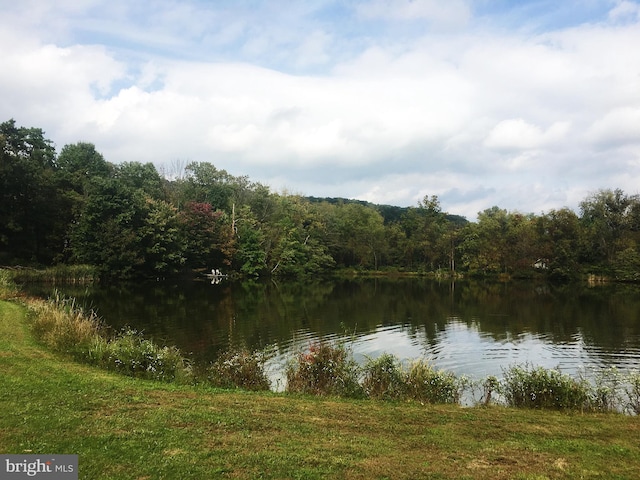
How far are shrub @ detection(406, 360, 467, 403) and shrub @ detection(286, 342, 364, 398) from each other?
1.13 meters

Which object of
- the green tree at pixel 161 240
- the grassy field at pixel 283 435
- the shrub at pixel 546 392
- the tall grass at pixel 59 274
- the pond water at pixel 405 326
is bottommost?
the pond water at pixel 405 326

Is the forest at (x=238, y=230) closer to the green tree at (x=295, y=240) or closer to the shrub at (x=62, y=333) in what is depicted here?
the green tree at (x=295, y=240)

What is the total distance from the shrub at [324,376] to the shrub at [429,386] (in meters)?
1.13

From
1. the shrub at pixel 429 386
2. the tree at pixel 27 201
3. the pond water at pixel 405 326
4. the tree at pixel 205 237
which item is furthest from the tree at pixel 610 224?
the tree at pixel 27 201

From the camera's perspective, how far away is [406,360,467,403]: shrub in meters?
9.52

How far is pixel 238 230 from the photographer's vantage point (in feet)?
197

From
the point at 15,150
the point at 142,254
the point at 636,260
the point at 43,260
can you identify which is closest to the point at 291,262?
the point at 142,254

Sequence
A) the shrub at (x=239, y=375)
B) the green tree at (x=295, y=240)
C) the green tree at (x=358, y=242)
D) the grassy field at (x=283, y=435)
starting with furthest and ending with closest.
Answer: the green tree at (x=358, y=242), the green tree at (x=295, y=240), the shrub at (x=239, y=375), the grassy field at (x=283, y=435)

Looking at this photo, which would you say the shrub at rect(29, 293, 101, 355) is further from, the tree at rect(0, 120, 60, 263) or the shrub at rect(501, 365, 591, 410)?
the tree at rect(0, 120, 60, 263)

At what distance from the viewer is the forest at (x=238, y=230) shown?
43719 mm

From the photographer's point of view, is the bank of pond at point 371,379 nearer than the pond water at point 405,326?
Yes

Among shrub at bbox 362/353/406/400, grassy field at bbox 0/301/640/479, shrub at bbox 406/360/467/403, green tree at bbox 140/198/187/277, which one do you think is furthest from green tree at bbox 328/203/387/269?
grassy field at bbox 0/301/640/479

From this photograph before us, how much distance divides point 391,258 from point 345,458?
74281 mm

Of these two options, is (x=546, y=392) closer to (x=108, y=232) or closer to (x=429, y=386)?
(x=429, y=386)
